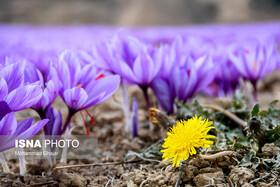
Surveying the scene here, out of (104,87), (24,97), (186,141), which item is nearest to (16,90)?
(24,97)

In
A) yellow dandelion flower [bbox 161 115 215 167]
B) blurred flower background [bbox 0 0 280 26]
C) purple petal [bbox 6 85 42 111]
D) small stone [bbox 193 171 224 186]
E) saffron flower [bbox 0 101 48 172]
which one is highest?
blurred flower background [bbox 0 0 280 26]

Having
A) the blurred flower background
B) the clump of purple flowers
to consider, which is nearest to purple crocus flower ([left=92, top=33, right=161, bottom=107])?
the clump of purple flowers

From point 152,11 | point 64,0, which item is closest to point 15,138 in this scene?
point 152,11

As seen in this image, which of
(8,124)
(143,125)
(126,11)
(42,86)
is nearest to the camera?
(8,124)

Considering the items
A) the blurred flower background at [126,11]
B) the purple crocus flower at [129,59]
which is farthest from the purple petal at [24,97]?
the blurred flower background at [126,11]

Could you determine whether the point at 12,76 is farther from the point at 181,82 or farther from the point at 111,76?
the point at 181,82

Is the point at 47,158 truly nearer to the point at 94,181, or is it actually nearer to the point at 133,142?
the point at 94,181

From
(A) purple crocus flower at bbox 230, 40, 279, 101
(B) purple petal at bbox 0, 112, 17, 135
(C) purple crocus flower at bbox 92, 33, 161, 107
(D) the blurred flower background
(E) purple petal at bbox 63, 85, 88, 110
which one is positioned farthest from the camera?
(D) the blurred flower background

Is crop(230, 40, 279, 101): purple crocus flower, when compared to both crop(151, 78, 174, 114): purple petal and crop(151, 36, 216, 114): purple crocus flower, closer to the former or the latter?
crop(151, 36, 216, 114): purple crocus flower

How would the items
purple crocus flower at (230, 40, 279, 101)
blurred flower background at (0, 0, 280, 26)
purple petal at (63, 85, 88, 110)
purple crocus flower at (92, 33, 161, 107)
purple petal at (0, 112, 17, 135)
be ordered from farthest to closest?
blurred flower background at (0, 0, 280, 26)
purple crocus flower at (230, 40, 279, 101)
purple crocus flower at (92, 33, 161, 107)
purple petal at (63, 85, 88, 110)
purple petal at (0, 112, 17, 135)
